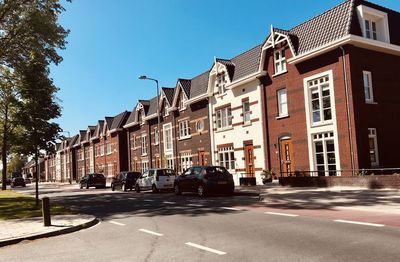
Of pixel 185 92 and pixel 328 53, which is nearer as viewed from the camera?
pixel 328 53

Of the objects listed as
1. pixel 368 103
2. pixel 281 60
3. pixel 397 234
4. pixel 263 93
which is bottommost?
pixel 397 234

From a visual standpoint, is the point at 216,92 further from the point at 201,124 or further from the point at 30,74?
the point at 30,74

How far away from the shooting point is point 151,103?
155ft

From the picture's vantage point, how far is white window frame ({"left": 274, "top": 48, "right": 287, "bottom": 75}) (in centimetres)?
2562

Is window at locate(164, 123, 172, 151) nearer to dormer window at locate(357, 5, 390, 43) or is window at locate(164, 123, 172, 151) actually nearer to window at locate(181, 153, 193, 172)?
window at locate(181, 153, 193, 172)

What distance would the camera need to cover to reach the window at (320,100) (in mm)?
22672

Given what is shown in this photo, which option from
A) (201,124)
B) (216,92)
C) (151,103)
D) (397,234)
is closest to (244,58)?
(216,92)

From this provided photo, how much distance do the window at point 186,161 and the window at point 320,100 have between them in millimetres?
15661

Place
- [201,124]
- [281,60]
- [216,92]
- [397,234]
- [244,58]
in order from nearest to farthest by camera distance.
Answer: [397,234] → [281,60] → [244,58] → [216,92] → [201,124]

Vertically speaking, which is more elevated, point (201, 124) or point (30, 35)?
point (30, 35)

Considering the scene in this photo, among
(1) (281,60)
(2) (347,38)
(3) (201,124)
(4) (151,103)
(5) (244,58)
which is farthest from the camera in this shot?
(4) (151,103)

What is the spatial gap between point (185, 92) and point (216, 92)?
4.83m

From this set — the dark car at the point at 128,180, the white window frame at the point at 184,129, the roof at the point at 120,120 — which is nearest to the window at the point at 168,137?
the white window frame at the point at 184,129

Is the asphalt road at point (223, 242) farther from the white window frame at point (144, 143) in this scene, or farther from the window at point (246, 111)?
the white window frame at point (144, 143)
